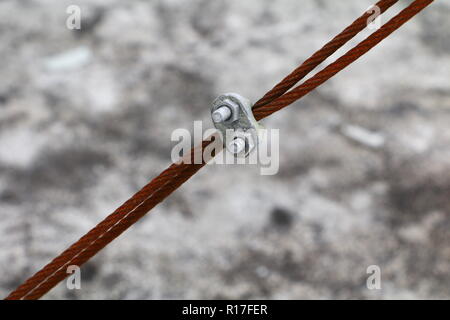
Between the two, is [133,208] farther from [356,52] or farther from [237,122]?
[356,52]

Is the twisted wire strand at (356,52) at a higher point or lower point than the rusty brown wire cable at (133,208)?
higher

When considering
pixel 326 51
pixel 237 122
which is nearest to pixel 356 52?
pixel 326 51

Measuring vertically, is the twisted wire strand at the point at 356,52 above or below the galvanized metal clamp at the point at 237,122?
above

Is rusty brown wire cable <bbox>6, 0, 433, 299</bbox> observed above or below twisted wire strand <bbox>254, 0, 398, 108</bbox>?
below

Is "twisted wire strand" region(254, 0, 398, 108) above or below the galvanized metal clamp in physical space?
above

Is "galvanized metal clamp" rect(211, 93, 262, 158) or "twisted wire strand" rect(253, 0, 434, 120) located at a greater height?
"twisted wire strand" rect(253, 0, 434, 120)

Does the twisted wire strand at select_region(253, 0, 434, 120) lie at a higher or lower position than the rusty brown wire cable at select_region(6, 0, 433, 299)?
higher

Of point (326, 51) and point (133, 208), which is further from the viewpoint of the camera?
point (133, 208)

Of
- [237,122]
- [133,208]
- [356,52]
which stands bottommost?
[133,208]

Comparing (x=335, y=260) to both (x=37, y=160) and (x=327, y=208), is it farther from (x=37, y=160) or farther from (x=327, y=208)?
(x=37, y=160)
